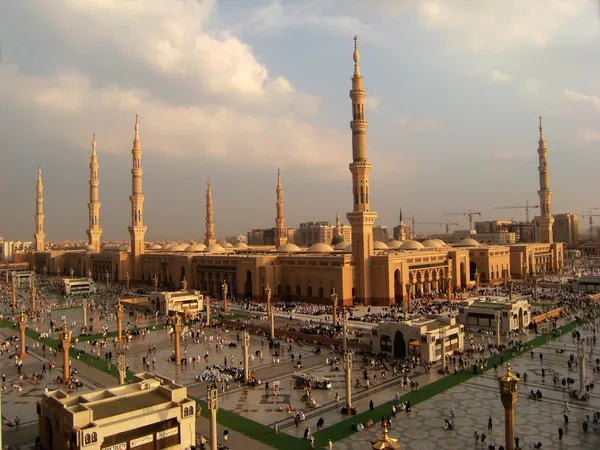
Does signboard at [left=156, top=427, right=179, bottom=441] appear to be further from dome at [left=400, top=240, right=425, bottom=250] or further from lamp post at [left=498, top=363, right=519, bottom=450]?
dome at [left=400, top=240, right=425, bottom=250]

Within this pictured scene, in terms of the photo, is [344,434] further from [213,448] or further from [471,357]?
[471,357]

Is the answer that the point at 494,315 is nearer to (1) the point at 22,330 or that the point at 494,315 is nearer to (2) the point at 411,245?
(1) the point at 22,330

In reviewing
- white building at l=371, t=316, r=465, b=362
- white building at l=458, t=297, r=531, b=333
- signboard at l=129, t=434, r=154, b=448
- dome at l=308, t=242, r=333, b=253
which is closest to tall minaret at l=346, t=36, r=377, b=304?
white building at l=458, t=297, r=531, b=333

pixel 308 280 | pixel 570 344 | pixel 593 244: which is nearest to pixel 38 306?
pixel 308 280

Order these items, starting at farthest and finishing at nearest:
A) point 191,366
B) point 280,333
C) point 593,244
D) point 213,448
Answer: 1. point 593,244
2. point 280,333
3. point 191,366
4. point 213,448

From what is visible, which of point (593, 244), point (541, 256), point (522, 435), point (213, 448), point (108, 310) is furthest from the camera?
point (593, 244)

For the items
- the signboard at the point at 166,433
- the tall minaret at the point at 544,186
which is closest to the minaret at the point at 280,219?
the tall minaret at the point at 544,186
